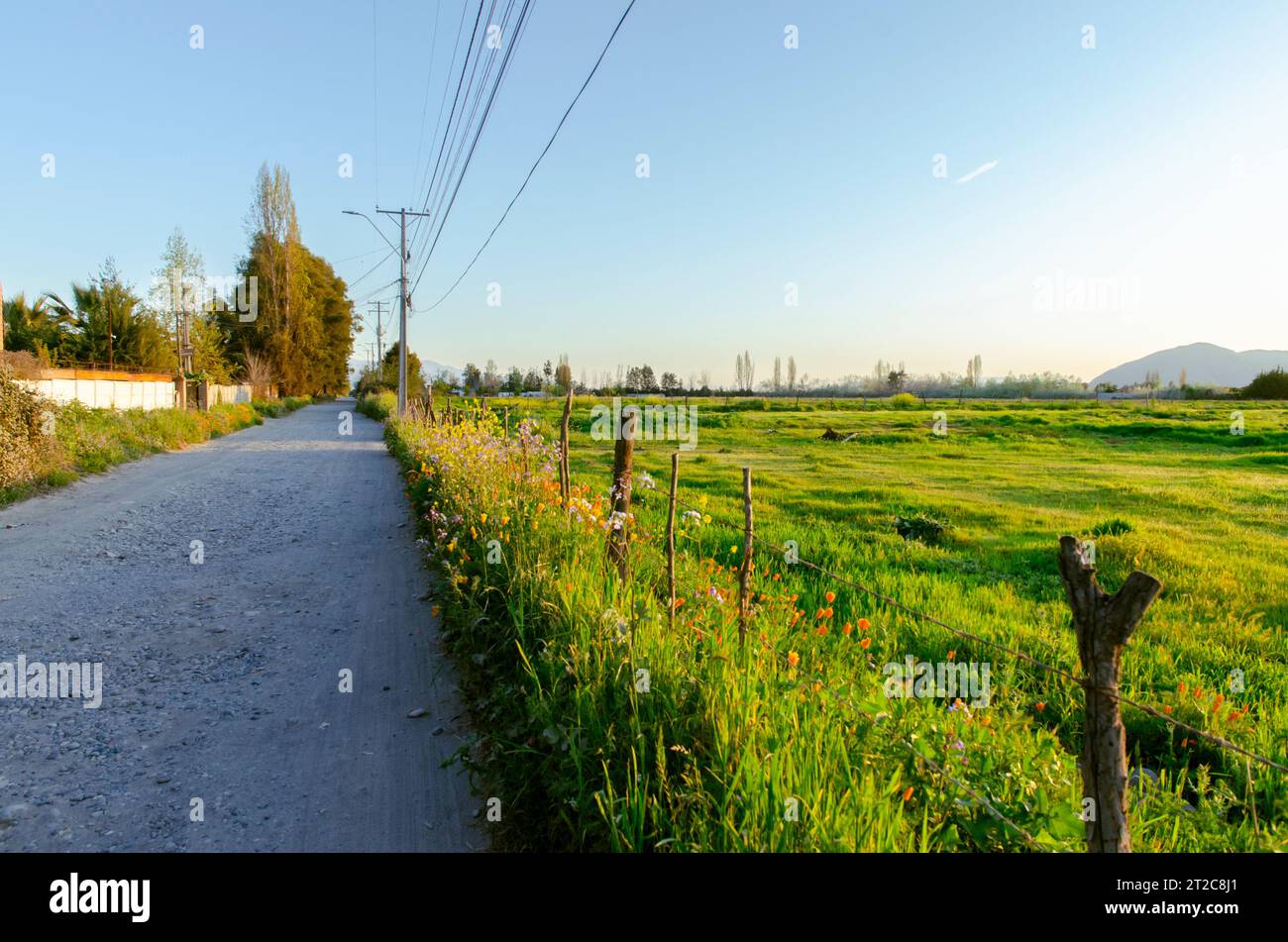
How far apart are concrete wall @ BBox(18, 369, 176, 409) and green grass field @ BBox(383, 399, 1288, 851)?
68.7ft

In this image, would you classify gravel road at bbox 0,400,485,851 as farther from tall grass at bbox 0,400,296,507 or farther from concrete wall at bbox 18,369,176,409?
concrete wall at bbox 18,369,176,409

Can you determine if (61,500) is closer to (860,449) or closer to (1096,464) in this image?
(860,449)

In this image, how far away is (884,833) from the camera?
2309 millimetres

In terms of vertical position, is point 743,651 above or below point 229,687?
above

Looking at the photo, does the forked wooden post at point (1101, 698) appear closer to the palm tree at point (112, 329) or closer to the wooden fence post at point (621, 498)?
the wooden fence post at point (621, 498)

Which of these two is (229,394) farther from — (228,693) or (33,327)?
(228,693)

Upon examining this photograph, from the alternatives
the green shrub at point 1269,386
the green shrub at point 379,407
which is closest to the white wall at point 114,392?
the green shrub at point 379,407

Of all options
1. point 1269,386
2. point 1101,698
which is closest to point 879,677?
point 1101,698

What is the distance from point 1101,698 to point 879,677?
2.19m

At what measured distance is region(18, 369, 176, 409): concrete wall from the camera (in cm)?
2237

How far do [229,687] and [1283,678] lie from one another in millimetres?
7038
